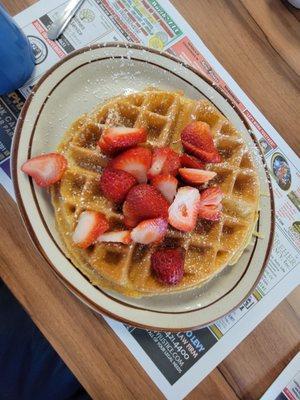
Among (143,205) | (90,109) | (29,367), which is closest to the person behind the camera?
(143,205)

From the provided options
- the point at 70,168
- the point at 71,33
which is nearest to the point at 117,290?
the point at 70,168

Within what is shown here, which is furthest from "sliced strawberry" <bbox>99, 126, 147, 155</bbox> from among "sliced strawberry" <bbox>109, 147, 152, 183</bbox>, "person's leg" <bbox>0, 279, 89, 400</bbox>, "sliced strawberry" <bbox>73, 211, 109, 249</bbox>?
"person's leg" <bbox>0, 279, 89, 400</bbox>

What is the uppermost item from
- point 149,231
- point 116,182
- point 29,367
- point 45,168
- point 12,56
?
point 12,56

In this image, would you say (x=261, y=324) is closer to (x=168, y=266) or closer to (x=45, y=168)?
(x=168, y=266)

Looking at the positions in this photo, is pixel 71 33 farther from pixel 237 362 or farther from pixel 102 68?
pixel 237 362

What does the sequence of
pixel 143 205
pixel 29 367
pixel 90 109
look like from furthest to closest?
pixel 29 367
pixel 90 109
pixel 143 205

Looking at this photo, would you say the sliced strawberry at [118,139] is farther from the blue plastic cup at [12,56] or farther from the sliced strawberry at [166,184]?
the blue plastic cup at [12,56]

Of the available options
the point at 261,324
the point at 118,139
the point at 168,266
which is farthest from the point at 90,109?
the point at 261,324
